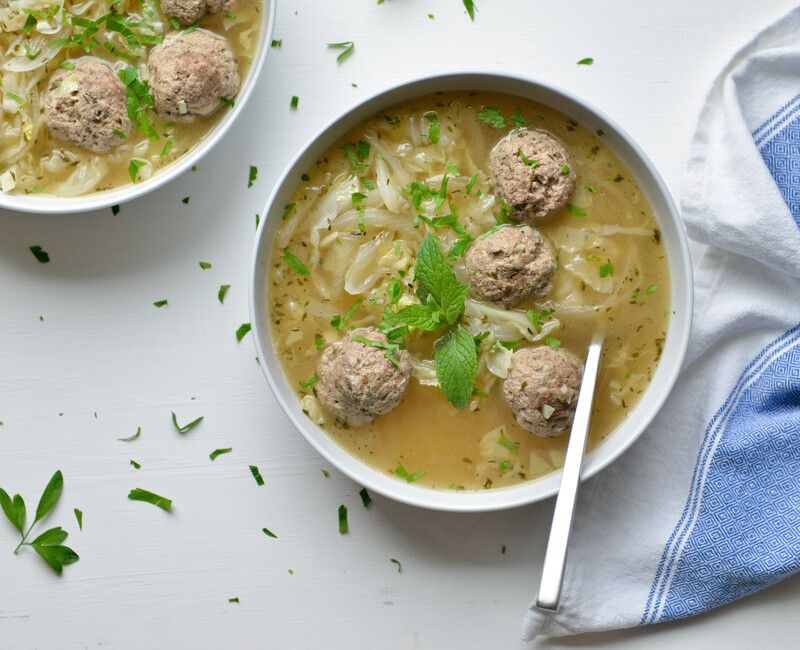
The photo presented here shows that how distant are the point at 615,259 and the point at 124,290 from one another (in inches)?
90.8

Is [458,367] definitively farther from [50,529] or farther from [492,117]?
[50,529]

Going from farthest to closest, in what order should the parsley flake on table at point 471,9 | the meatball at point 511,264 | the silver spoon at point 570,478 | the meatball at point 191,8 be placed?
the parsley flake on table at point 471,9 < the meatball at point 191,8 < the meatball at point 511,264 < the silver spoon at point 570,478

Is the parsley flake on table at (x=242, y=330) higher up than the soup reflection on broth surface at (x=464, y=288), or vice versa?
the soup reflection on broth surface at (x=464, y=288)

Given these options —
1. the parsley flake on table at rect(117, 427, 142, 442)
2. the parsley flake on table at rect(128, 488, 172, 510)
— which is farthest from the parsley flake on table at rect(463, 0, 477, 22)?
the parsley flake on table at rect(128, 488, 172, 510)

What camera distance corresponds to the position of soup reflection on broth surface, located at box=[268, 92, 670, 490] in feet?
10.9

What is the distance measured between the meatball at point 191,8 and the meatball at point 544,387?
2019mm

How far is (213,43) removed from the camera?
11.6 ft

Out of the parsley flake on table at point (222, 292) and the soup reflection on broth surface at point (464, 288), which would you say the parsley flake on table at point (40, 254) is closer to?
the parsley flake on table at point (222, 292)

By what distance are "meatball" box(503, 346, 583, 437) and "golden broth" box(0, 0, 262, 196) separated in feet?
5.74

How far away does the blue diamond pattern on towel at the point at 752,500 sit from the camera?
364 centimetres

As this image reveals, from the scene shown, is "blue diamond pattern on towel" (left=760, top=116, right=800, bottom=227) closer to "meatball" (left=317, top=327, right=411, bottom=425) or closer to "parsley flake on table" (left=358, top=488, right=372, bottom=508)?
"meatball" (left=317, top=327, right=411, bottom=425)

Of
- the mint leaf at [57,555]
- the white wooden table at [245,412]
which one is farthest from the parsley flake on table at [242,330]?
the mint leaf at [57,555]

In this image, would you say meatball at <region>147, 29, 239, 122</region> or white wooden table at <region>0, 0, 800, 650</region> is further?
white wooden table at <region>0, 0, 800, 650</region>

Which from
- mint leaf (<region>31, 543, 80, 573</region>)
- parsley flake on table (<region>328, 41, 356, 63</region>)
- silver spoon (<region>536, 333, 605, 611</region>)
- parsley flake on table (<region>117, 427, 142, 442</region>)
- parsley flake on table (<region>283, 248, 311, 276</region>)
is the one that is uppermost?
parsley flake on table (<region>328, 41, 356, 63</region>)
